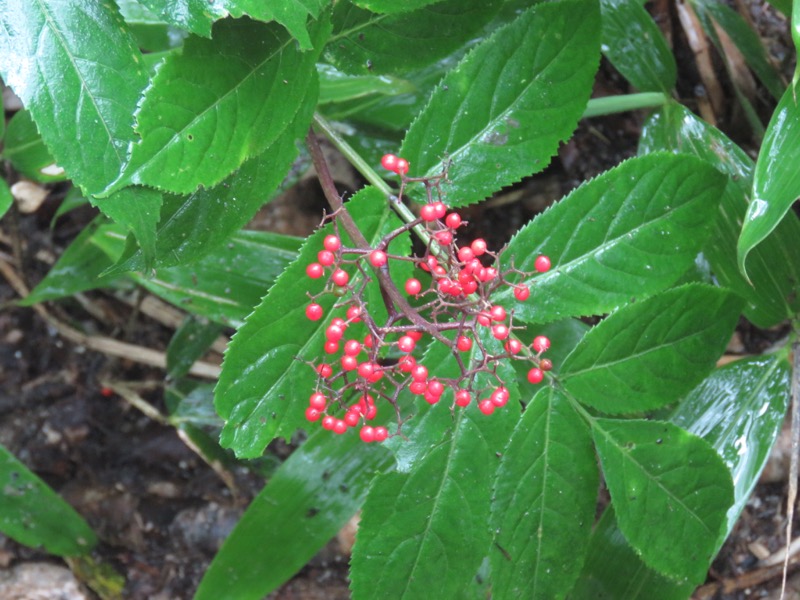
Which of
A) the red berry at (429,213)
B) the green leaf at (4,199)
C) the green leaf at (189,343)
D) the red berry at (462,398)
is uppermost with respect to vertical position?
the red berry at (429,213)

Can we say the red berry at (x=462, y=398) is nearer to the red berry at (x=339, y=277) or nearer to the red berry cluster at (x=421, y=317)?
the red berry cluster at (x=421, y=317)

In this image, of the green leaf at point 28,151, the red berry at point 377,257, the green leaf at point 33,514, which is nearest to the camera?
the red berry at point 377,257

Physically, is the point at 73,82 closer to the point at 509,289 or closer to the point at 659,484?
the point at 509,289

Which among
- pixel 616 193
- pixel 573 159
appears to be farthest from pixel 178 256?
pixel 573 159

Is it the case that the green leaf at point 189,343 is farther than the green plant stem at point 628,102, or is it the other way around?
the green leaf at point 189,343

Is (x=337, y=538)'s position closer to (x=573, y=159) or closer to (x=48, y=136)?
(x=573, y=159)

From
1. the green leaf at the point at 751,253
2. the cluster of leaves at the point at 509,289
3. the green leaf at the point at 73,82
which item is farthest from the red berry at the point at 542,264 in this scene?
the green leaf at the point at 73,82
